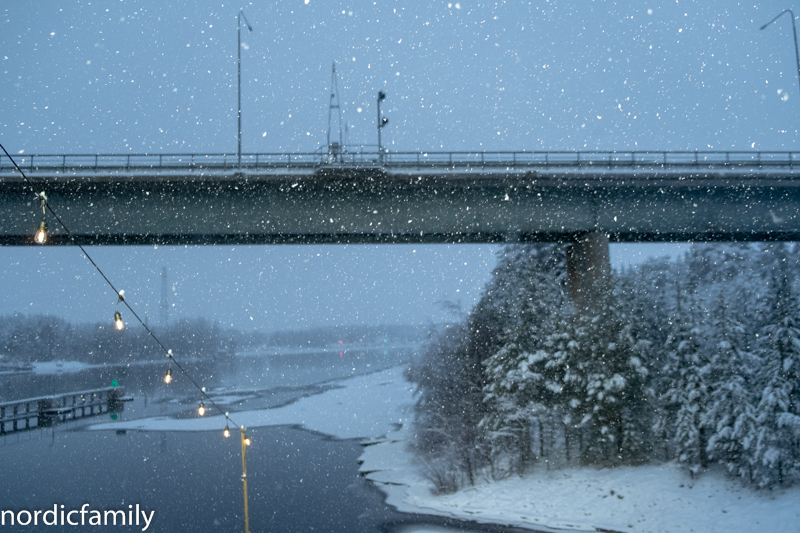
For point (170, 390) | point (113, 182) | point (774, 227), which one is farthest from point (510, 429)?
point (170, 390)

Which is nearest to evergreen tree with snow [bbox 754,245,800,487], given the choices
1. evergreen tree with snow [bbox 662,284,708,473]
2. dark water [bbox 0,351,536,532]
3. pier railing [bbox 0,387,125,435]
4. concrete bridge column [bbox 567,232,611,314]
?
evergreen tree with snow [bbox 662,284,708,473]

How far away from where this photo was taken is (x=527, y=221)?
2403 cm

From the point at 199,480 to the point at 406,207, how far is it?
1526cm

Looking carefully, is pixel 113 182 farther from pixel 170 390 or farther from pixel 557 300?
pixel 170 390

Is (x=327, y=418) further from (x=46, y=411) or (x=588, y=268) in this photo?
(x=588, y=268)

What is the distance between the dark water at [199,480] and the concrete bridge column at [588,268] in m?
11.6

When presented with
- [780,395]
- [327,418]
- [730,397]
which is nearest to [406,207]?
[730,397]

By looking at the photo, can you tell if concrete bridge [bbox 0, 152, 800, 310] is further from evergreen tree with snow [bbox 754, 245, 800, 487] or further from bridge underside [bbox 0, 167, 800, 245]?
evergreen tree with snow [bbox 754, 245, 800, 487]

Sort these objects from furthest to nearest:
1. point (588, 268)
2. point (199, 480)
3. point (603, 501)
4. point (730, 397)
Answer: point (588, 268) < point (199, 480) < point (603, 501) < point (730, 397)

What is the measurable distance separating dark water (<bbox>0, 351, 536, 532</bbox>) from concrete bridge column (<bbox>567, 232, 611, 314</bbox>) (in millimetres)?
11591

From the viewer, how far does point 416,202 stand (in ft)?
77.9

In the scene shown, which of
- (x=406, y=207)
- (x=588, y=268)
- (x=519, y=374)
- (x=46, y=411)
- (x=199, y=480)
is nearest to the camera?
(x=519, y=374)

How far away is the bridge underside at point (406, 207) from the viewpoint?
2238 cm

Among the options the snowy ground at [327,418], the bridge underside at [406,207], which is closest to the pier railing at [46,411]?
the snowy ground at [327,418]
